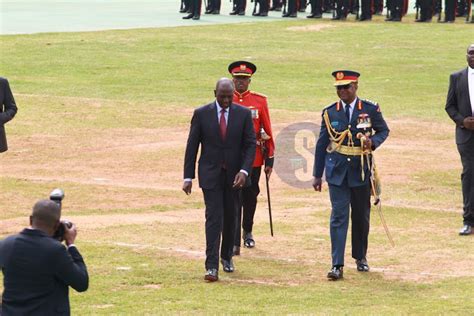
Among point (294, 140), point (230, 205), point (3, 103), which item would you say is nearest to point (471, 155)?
point (230, 205)

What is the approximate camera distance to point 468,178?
1605 cm

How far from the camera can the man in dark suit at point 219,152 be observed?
13367 millimetres

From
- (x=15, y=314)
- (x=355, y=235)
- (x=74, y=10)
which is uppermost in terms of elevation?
(x=15, y=314)

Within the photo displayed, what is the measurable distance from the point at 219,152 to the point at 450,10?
31677 mm

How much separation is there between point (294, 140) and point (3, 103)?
26.2 ft

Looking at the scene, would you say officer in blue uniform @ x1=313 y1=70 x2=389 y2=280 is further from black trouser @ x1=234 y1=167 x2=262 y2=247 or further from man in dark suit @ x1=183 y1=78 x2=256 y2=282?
black trouser @ x1=234 y1=167 x2=262 y2=247

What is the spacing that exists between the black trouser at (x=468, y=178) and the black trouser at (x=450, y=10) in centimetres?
2818

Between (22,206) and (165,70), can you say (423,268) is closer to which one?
(22,206)

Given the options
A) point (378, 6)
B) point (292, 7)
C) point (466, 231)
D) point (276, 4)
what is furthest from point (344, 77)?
point (276, 4)

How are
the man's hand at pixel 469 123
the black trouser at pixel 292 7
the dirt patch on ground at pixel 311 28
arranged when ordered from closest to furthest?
the man's hand at pixel 469 123 → the dirt patch on ground at pixel 311 28 → the black trouser at pixel 292 7

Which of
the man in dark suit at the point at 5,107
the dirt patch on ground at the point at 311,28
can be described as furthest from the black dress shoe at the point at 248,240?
the dirt patch on ground at the point at 311,28

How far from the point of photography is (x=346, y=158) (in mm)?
13664

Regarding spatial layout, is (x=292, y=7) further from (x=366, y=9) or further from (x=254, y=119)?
(x=254, y=119)

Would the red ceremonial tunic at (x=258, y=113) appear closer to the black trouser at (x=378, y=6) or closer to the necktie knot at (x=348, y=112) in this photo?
the necktie knot at (x=348, y=112)
